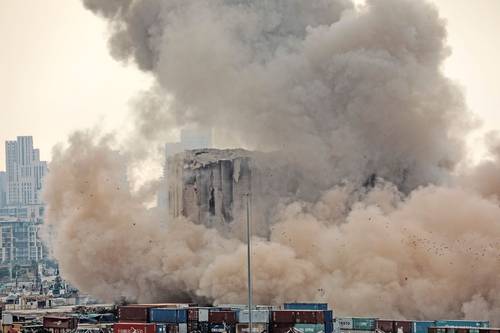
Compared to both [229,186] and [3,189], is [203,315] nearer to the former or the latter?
[229,186]

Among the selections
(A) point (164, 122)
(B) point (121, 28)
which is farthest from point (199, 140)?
(B) point (121, 28)

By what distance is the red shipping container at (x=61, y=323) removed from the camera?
193 feet

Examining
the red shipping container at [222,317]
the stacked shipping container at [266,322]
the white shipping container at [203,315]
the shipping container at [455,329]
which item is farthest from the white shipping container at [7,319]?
the shipping container at [455,329]

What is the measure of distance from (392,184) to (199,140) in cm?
1369

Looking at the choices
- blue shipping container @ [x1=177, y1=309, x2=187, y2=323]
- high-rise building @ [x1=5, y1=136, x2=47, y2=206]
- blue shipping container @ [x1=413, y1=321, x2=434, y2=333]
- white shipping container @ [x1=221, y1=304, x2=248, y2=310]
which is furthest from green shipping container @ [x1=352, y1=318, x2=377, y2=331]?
high-rise building @ [x1=5, y1=136, x2=47, y2=206]

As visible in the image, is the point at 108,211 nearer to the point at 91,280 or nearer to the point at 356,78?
the point at 91,280

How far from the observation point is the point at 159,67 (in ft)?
251

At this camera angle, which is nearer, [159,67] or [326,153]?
[326,153]

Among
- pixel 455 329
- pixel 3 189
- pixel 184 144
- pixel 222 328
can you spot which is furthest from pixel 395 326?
pixel 3 189

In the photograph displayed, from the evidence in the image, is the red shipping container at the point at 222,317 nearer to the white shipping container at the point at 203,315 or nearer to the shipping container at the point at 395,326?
the white shipping container at the point at 203,315

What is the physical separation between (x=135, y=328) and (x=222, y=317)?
3.59 metres

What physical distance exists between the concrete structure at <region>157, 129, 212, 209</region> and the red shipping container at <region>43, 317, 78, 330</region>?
18188 millimetres

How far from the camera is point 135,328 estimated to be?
53656 millimetres

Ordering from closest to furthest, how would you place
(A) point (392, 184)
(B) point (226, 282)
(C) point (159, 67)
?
(B) point (226, 282) < (A) point (392, 184) < (C) point (159, 67)
